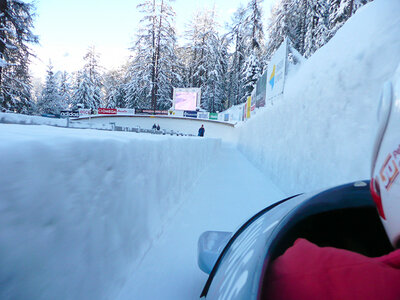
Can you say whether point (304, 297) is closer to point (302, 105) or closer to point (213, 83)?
point (302, 105)

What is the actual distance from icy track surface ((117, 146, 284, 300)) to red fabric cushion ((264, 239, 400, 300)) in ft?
2.80

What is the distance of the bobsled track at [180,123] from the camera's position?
74.9ft

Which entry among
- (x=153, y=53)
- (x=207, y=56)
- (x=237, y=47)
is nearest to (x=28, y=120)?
(x=153, y=53)

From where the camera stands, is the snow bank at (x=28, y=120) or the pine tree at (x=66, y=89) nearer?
the snow bank at (x=28, y=120)

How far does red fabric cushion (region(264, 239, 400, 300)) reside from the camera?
0.44m

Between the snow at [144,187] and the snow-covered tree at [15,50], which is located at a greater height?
the snow-covered tree at [15,50]

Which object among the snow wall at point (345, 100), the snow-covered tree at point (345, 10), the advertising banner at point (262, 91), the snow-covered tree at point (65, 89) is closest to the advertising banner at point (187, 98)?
the snow-covered tree at point (345, 10)

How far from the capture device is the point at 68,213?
83 cm

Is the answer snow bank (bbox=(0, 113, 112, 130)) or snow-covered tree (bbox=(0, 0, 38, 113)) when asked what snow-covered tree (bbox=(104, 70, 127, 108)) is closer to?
snow-covered tree (bbox=(0, 0, 38, 113))

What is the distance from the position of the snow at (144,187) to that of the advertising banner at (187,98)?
2093 centimetres

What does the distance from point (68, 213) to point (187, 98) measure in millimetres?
23985

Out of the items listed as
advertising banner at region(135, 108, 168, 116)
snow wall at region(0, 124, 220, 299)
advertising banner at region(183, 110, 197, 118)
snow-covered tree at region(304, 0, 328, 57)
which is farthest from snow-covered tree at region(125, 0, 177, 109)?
snow wall at region(0, 124, 220, 299)

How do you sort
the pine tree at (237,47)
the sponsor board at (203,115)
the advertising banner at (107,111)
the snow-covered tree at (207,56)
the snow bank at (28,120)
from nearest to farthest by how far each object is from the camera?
the snow bank at (28,120), the sponsor board at (203,115), the advertising banner at (107,111), the snow-covered tree at (207,56), the pine tree at (237,47)

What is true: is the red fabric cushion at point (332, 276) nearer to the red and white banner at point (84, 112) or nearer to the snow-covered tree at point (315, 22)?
the snow-covered tree at point (315, 22)
